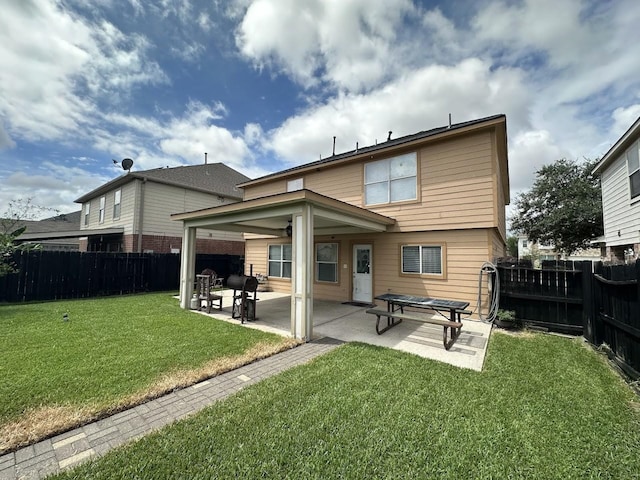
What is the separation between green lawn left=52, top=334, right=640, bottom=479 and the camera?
2.13 metres

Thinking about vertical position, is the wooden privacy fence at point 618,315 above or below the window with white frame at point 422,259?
below

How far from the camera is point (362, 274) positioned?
9.58m

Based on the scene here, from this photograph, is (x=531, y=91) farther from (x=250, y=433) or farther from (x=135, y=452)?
(x=135, y=452)

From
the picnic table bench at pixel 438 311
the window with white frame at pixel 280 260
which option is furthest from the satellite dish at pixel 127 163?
the picnic table bench at pixel 438 311

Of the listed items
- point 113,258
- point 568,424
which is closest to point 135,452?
point 568,424

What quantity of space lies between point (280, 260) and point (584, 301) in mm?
9930

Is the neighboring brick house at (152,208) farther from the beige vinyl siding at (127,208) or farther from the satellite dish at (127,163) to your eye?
the satellite dish at (127,163)

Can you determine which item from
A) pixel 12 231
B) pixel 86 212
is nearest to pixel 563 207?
pixel 12 231

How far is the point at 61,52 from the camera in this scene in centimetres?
710

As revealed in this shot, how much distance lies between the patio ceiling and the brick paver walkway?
3200 millimetres

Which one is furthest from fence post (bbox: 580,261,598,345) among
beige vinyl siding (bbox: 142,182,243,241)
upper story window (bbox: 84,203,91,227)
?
upper story window (bbox: 84,203,91,227)

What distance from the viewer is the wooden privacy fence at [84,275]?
924 centimetres

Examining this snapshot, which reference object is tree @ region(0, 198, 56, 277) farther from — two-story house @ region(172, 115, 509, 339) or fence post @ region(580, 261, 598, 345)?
fence post @ region(580, 261, 598, 345)

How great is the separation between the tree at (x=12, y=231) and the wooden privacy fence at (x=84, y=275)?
26cm
